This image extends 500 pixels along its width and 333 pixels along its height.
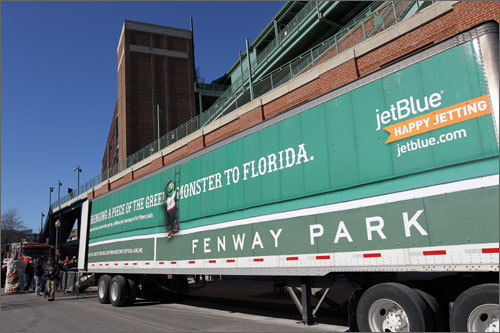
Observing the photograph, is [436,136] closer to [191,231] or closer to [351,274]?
[351,274]

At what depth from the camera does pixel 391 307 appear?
538cm

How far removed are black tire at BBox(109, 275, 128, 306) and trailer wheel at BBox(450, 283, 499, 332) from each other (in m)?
10.2

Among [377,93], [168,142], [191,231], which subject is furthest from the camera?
[168,142]

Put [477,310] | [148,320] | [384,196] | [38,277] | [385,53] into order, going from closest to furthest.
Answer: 1. [477,310]
2. [384,196]
3. [148,320]
4. [385,53]
5. [38,277]

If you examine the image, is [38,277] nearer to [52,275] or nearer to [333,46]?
[52,275]

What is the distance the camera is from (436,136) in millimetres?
5098

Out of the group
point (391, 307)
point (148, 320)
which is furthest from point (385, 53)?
point (148, 320)

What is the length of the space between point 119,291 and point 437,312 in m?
10.1

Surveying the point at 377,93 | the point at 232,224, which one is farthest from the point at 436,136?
the point at 232,224

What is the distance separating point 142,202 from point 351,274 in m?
7.94

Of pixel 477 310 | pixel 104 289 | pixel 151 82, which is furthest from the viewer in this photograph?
pixel 151 82

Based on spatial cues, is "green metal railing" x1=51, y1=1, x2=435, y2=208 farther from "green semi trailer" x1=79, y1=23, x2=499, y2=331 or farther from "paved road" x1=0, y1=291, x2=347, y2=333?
"paved road" x1=0, y1=291, x2=347, y2=333

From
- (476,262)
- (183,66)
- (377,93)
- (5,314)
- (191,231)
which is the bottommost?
(5,314)

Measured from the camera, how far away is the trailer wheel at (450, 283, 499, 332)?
438cm
